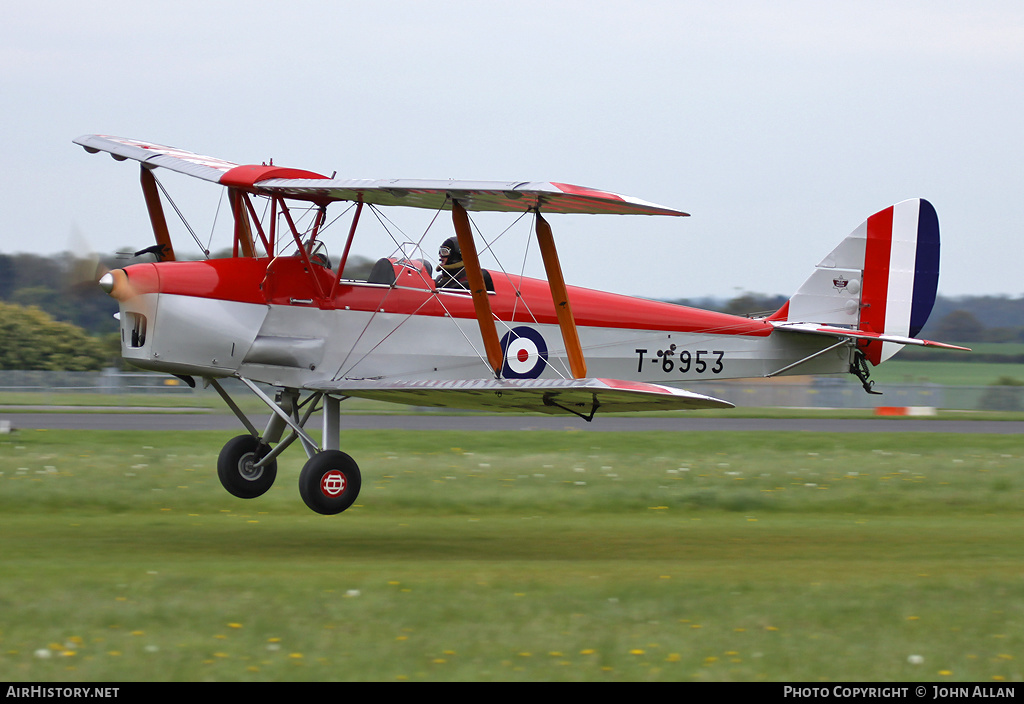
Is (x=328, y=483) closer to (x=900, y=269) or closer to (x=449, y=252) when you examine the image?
(x=449, y=252)

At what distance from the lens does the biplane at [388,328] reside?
1127cm

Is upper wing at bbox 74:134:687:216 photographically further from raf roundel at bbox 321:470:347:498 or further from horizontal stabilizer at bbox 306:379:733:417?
raf roundel at bbox 321:470:347:498

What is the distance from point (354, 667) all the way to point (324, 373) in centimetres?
580

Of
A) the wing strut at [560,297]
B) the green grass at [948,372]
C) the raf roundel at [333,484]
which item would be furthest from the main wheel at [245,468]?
the green grass at [948,372]

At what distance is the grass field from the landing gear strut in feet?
1.77

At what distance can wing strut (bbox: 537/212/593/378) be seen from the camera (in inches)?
454

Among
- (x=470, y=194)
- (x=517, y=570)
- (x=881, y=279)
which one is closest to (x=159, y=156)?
(x=470, y=194)

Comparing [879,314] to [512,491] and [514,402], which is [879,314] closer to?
[512,491]

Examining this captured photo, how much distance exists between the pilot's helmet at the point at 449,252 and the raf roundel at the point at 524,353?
1090mm

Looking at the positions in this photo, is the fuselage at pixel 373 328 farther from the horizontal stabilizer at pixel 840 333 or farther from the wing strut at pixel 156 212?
the wing strut at pixel 156 212

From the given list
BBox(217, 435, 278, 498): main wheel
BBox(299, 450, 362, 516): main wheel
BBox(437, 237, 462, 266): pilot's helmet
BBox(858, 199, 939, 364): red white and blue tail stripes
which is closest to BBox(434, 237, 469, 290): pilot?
BBox(437, 237, 462, 266): pilot's helmet

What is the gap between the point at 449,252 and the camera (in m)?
13.1

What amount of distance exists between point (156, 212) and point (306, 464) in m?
4.02

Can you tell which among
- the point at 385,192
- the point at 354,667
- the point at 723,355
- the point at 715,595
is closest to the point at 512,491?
the point at 723,355
